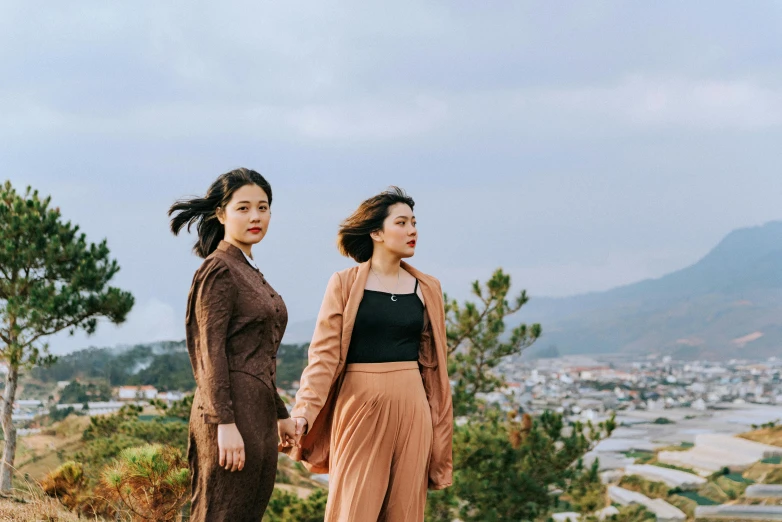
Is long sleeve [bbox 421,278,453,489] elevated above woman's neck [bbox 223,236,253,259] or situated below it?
below

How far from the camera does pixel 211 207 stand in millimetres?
3098

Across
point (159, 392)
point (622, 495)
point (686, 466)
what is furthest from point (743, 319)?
point (159, 392)

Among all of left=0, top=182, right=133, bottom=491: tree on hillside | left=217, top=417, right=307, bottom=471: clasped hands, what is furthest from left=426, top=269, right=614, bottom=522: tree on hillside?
left=217, top=417, right=307, bottom=471: clasped hands

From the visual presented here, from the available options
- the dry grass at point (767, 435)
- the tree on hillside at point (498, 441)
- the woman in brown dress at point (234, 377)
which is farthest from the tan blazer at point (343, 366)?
the dry grass at point (767, 435)

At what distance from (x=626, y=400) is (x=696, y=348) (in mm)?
16041

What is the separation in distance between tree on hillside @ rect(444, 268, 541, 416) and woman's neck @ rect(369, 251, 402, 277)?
7518 mm

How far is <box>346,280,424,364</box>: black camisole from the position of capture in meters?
3.66

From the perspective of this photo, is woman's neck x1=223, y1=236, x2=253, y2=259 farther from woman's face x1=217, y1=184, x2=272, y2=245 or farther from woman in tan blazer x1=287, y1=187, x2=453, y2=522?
woman in tan blazer x1=287, y1=187, x2=453, y2=522

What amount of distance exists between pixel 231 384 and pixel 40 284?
852cm

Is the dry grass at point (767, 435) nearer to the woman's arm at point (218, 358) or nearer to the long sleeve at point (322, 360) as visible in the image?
the long sleeve at point (322, 360)

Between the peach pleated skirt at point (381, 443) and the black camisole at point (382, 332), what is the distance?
4 centimetres

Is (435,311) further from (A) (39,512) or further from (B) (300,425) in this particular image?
(A) (39,512)

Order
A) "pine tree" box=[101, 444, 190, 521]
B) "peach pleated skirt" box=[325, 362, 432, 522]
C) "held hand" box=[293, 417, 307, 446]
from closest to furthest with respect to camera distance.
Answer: "held hand" box=[293, 417, 307, 446]
"peach pleated skirt" box=[325, 362, 432, 522]
"pine tree" box=[101, 444, 190, 521]

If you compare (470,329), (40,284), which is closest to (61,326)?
(40,284)
